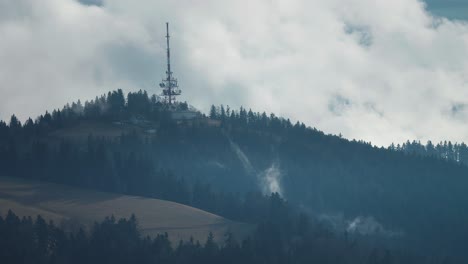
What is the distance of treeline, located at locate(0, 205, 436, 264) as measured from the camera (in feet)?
455

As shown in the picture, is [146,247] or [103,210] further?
[103,210]

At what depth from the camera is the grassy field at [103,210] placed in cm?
15435

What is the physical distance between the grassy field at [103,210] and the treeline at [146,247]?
11.4ft

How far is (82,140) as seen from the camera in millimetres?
198750

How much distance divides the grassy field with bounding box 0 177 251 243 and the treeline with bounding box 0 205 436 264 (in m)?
3.47

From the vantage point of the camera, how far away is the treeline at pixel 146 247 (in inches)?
5458

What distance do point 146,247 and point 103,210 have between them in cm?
2085

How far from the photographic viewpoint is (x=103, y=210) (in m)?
162

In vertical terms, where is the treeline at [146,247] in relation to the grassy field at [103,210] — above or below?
below

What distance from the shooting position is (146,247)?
5595 inches

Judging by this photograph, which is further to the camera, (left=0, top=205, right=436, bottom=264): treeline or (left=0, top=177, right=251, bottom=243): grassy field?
(left=0, top=177, right=251, bottom=243): grassy field

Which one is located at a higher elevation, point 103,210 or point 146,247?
point 103,210

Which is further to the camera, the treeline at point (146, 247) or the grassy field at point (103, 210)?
the grassy field at point (103, 210)

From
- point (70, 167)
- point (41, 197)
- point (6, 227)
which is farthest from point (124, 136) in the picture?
point (6, 227)
